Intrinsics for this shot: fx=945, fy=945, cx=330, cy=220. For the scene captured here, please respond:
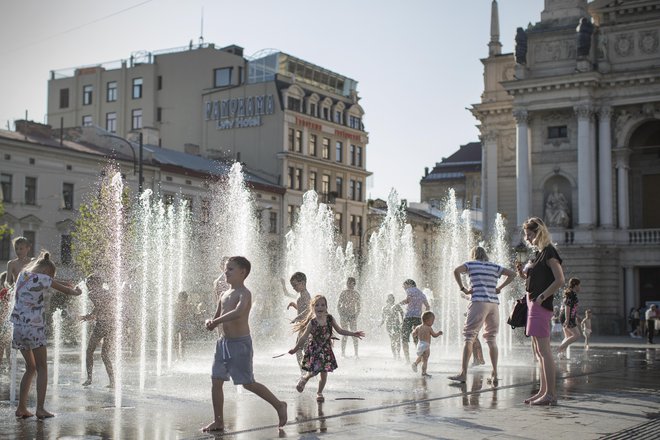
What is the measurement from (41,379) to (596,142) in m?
41.3

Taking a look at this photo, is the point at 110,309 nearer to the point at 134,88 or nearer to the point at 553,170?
the point at 553,170

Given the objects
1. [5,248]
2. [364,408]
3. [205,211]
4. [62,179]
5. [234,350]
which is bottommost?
[364,408]

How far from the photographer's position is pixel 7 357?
1841 cm

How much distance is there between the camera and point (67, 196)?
164 ft

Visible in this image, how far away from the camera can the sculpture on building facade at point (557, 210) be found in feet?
155

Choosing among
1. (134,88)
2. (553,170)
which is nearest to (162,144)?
(134,88)

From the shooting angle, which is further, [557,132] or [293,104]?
[293,104]

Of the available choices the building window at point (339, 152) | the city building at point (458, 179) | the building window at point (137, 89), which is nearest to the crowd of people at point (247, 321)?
the building window at point (339, 152)

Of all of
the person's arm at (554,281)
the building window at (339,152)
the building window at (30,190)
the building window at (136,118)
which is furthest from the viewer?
the building window at (339,152)

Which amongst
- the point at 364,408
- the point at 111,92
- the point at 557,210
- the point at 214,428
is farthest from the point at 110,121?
the point at 214,428

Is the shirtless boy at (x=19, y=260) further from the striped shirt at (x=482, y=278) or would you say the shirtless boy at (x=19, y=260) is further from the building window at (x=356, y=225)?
the building window at (x=356, y=225)

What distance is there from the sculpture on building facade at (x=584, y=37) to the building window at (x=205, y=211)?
2350cm

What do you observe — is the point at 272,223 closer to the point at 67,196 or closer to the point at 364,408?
the point at 67,196

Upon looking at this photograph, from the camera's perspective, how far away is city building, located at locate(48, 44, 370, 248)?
215 feet
